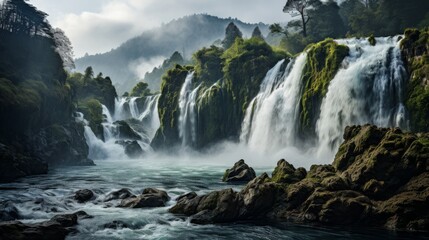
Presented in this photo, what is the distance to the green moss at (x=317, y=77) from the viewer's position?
1641 inches

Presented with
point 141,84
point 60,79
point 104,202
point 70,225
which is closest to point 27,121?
point 60,79

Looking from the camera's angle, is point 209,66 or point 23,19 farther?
point 209,66

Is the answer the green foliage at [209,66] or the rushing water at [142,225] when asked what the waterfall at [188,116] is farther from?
the rushing water at [142,225]

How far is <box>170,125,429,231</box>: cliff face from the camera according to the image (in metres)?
16.0

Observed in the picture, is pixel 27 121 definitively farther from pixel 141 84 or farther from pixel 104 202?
pixel 141 84

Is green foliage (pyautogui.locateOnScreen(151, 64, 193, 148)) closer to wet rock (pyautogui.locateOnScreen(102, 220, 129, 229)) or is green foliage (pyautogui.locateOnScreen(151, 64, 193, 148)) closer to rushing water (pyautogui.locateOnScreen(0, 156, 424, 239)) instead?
rushing water (pyautogui.locateOnScreen(0, 156, 424, 239))

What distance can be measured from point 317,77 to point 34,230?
121 ft

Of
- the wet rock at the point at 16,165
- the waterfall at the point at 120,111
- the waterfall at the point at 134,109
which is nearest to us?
the wet rock at the point at 16,165

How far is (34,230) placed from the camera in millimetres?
13695

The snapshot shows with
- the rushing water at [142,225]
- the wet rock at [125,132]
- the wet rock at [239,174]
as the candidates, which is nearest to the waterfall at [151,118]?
the wet rock at [125,132]

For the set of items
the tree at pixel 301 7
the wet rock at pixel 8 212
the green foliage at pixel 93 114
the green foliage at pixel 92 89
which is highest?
the tree at pixel 301 7

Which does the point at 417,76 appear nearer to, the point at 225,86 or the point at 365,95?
the point at 365,95

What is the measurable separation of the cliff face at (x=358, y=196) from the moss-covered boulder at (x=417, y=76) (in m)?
13.1

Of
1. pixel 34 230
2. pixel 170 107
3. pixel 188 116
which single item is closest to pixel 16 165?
pixel 34 230
